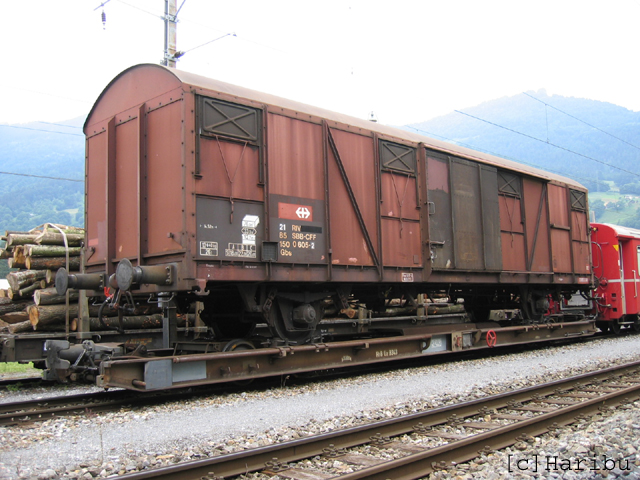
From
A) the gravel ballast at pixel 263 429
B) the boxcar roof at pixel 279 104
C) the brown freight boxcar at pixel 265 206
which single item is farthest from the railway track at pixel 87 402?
the boxcar roof at pixel 279 104

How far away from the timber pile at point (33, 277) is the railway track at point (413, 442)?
23.2 ft

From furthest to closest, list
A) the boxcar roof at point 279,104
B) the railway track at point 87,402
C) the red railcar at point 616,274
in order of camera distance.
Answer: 1. the red railcar at point 616,274
2. the boxcar roof at point 279,104
3. the railway track at point 87,402

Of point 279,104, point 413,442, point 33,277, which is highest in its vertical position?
point 279,104

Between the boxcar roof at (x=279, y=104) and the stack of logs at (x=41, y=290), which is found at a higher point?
the boxcar roof at (x=279, y=104)

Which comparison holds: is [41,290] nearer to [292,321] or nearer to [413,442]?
[292,321]

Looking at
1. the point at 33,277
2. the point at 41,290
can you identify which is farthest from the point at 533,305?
the point at 33,277

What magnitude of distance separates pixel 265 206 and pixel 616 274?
43.5 ft

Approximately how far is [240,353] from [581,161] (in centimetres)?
21118

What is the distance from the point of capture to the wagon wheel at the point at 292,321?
843cm

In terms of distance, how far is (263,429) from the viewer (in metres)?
5.43

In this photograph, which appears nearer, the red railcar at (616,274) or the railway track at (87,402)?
the railway track at (87,402)

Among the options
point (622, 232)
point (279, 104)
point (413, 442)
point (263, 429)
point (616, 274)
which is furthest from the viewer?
point (622, 232)

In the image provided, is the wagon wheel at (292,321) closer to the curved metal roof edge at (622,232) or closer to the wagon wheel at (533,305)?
the wagon wheel at (533,305)

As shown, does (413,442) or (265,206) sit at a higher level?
(265,206)
